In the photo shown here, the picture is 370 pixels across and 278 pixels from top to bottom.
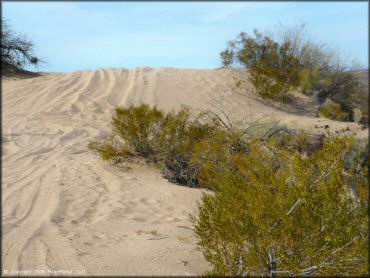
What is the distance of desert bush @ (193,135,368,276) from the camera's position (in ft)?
12.8

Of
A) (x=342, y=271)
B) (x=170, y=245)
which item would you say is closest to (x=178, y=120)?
(x=170, y=245)

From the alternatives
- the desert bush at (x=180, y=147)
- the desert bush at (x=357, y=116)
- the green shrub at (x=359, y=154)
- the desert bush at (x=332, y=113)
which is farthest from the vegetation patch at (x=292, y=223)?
the desert bush at (x=357, y=116)

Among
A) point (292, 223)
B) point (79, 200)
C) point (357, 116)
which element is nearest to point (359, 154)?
point (79, 200)

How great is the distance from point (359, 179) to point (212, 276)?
1731 millimetres

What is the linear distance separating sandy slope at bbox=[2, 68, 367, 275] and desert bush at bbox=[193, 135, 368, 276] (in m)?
0.56

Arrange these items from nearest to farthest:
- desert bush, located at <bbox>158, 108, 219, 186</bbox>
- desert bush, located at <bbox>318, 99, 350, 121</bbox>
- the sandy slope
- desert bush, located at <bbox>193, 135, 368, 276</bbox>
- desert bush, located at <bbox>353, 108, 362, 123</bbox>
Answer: desert bush, located at <bbox>193, 135, 368, 276</bbox> < the sandy slope < desert bush, located at <bbox>158, 108, 219, 186</bbox> < desert bush, located at <bbox>318, 99, 350, 121</bbox> < desert bush, located at <bbox>353, 108, 362, 123</bbox>

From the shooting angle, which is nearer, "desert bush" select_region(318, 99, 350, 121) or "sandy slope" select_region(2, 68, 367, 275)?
"sandy slope" select_region(2, 68, 367, 275)

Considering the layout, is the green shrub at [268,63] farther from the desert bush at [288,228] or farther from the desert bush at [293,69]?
the desert bush at [288,228]

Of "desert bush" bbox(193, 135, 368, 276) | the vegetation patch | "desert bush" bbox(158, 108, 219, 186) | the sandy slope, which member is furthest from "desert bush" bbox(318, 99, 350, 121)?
"desert bush" bbox(193, 135, 368, 276)

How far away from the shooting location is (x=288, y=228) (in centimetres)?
401

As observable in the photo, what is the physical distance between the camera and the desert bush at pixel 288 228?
3.91 m

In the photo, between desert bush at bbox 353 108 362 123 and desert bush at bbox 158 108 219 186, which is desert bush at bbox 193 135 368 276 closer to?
desert bush at bbox 158 108 219 186

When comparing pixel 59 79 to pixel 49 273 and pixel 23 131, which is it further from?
pixel 49 273

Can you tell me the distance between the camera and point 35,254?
450 centimetres
